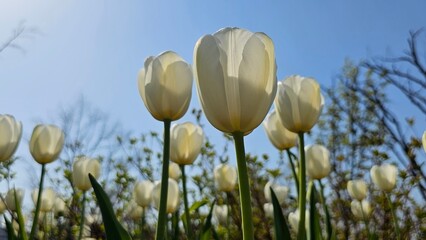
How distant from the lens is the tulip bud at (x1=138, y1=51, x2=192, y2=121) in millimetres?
1330

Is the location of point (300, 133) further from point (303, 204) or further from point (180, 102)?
point (180, 102)

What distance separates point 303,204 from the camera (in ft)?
4.47

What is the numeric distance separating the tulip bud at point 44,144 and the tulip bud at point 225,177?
128 centimetres

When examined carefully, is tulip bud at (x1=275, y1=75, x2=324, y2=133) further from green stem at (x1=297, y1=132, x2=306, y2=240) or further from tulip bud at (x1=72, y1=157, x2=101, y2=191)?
tulip bud at (x1=72, y1=157, x2=101, y2=191)

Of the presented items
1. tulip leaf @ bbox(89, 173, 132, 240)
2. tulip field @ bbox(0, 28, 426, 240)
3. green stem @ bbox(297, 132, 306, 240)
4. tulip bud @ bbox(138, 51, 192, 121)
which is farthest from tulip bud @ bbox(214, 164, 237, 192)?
tulip leaf @ bbox(89, 173, 132, 240)

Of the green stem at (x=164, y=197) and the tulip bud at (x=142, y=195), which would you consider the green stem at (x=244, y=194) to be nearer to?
the green stem at (x=164, y=197)

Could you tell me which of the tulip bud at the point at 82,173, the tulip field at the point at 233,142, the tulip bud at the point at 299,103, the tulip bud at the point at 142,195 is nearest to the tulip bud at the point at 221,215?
the tulip field at the point at 233,142

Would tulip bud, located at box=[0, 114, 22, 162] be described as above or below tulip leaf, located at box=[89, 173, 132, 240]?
above

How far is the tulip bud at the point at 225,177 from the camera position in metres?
3.27

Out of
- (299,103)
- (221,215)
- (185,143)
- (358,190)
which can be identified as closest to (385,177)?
(358,190)

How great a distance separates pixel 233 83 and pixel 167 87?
0.42 m

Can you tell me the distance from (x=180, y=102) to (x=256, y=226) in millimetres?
3464

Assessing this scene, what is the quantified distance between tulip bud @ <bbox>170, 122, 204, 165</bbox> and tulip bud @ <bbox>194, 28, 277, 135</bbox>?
107cm

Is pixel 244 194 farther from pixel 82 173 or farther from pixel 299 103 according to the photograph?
pixel 82 173
